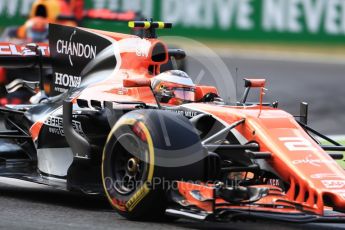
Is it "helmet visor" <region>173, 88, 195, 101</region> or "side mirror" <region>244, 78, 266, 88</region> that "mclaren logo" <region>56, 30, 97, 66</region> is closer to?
"helmet visor" <region>173, 88, 195, 101</region>

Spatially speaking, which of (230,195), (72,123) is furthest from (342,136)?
(230,195)

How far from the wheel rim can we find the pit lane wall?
528 inches

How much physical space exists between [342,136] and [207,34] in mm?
7627

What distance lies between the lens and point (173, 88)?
9.48 meters

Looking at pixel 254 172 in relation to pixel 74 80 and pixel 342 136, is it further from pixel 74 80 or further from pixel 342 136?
pixel 342 136

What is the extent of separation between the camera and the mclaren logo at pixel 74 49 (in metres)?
10.3

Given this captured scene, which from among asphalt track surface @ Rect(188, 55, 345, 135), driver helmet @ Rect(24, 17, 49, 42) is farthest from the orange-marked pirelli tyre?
driver helmet @ Rect(24, 17, 49, 42)

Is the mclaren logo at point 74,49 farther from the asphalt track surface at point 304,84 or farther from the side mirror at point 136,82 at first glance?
the asphalt track surface at point 304,84

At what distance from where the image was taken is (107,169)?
8.48 m

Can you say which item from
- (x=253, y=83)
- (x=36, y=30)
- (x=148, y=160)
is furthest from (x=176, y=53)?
(x=36, y=30)

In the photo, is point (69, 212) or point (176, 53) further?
point (176, 53)

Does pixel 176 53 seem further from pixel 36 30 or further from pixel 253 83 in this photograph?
pixel 36 30

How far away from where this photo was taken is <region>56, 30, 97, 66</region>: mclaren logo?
10.3 meters

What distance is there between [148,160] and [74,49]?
2843 mm
